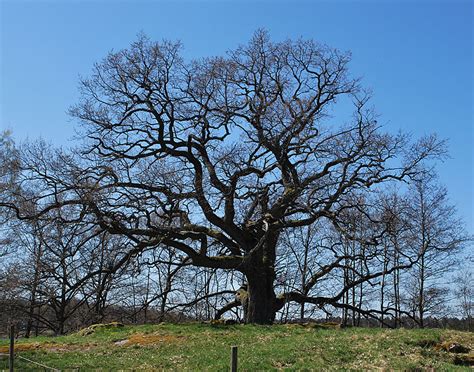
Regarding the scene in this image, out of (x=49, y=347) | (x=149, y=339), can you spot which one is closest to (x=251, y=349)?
(x=149, y=339)

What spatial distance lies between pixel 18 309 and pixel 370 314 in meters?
21.6

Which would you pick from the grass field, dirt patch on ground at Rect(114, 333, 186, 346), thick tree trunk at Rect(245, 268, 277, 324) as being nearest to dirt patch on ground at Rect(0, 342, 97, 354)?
the grass field

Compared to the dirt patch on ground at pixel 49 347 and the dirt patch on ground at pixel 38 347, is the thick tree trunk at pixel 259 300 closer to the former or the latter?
the dirt patch on ground at pixel 49 347

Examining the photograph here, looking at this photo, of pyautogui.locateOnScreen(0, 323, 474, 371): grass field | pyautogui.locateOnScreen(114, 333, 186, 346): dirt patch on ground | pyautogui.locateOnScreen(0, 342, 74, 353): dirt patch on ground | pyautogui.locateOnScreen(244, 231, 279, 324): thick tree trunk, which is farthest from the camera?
pyautogui.locateOnScreen(244, 231, 279, 324): thick tree trunk

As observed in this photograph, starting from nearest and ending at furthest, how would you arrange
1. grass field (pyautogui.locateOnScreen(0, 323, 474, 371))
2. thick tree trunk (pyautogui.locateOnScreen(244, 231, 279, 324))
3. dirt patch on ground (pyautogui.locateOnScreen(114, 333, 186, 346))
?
grass field (pyautogui.locateOnScreen(0, 323, 474, 371)), dirt patch on ground (pyautogui.locateOnScreen(114, 333, 186, 346)), thick tree trunk (pyautogui.locateOnScreen(244, 231, 279, 324))

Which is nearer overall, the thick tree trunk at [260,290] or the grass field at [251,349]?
the grass field at [251,349]

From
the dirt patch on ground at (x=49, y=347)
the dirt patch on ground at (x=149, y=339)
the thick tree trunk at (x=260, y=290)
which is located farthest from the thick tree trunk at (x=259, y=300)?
the dirt patch on ground at (x=49, y=347)

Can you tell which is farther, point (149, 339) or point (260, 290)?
point (260, 290)

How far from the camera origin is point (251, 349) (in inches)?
564

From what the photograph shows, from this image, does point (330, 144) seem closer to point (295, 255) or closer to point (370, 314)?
point (370, 314)

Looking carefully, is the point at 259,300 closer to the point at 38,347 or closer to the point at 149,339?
the point at 149,339

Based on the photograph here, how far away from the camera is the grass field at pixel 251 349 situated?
12508 millimetres

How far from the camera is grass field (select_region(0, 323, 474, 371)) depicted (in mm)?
12508

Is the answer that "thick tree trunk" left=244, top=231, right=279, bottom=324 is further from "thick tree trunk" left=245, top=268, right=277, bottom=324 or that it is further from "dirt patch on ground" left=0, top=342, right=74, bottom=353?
"dirt patch on ground" left=0, top=342, right=74, bottom=353
